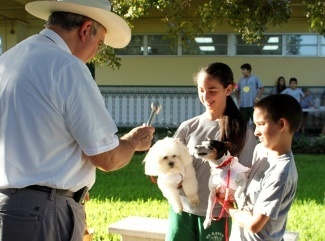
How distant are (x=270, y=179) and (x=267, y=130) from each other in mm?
266

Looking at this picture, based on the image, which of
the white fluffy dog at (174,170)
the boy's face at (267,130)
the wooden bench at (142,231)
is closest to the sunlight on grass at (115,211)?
the wooden bench at (142,231)

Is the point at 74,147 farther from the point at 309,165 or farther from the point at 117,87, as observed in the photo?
the point at 117,87

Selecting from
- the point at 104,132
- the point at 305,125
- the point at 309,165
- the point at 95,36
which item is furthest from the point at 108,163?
the point at 305,125

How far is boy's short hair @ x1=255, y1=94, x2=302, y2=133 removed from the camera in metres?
3.00

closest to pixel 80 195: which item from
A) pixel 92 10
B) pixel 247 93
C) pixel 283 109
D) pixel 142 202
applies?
pixel 92 10

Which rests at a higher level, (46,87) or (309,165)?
(46,87)

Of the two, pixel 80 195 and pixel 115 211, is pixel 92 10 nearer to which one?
pixel 80 195

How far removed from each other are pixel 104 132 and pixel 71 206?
40 cm

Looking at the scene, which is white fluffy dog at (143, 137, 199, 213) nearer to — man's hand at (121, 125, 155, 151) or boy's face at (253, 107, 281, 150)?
man's hand at (121, 125, 155, 151)

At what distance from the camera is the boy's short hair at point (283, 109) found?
118 inches

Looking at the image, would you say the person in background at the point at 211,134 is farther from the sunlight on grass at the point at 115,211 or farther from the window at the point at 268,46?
the window at the point at 268,46

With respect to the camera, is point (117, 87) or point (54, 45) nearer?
point (54, 45)

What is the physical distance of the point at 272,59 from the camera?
17.9 meters

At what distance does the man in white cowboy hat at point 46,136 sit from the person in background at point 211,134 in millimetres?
947
